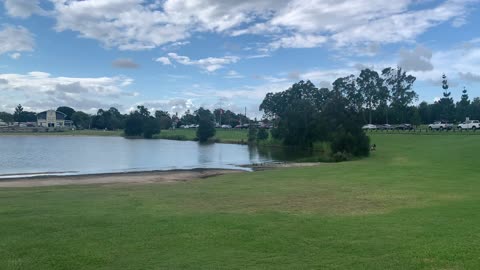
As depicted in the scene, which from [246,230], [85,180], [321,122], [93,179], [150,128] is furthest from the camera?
[150,128]

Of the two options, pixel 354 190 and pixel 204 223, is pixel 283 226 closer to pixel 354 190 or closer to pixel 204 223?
pixel 204 223

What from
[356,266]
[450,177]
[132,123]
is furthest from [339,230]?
[132,123]

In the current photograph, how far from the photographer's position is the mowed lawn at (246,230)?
10.1 m

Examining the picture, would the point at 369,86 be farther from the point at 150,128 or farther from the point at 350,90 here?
the point at 150,128

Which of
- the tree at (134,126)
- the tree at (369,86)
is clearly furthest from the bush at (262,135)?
the tree at (134,126)

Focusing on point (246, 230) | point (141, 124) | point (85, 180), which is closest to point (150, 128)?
point (141, 124)

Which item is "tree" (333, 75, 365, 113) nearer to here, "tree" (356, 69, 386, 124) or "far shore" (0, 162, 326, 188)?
"tree" (356, 69, 386, 124)

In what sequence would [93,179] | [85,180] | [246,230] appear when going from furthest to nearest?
[93,179], [85,180], [246,230]

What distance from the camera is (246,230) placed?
42.6ft

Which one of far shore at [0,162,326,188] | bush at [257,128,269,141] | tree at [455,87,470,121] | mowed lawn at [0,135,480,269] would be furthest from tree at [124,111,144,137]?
mowed lawn at [0,135,480,269]

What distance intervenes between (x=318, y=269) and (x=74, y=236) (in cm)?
669

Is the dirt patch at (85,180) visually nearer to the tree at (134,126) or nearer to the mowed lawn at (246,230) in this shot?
the mowed lawn at (246,230)

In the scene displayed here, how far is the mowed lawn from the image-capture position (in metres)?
10.1

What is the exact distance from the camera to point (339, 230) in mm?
12984
